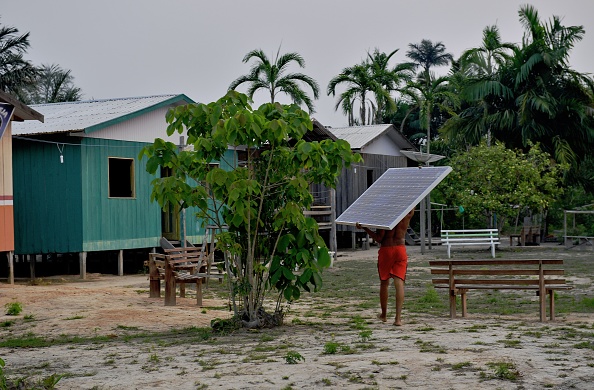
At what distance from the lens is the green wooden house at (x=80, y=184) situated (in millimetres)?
20594

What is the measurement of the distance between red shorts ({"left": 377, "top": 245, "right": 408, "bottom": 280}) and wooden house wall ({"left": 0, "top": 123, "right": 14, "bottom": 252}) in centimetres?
966

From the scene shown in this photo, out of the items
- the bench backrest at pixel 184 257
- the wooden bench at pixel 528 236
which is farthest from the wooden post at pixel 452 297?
the wooden bench at pixel 528 236

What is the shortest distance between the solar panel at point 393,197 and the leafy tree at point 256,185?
75 cm

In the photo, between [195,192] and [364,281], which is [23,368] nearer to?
[195,192]

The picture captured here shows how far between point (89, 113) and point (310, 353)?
15.5 m

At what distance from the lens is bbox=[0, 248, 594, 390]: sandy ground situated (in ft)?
24.4

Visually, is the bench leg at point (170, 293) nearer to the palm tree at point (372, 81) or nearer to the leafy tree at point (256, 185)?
the leafy tree at point (256, 185)

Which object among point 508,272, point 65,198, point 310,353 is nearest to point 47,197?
point 65,198

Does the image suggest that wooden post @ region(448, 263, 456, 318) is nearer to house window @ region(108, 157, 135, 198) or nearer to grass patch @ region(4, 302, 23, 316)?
grass patch @ region(4, 302, 23, 316)

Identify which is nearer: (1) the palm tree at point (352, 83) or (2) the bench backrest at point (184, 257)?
(2) the bench backrest at point (184, 257)

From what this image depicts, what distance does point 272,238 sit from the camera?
11227 mm

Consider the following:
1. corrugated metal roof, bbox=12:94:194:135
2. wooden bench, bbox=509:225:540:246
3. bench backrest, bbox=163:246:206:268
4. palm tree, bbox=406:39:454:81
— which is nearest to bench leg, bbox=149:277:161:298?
bench backrest, bbox=163:246:206:268

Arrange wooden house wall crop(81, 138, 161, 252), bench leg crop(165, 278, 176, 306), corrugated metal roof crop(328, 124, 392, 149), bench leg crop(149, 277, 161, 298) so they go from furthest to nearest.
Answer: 1. corrugated metal roof crop(328, 124, 392, 149)
2. wooden house wall crop(81, 138, 161, 252)
3. bench leg crop(149, 277, 161, 298)
4. bench leg crop(165, 278, 176, 306)

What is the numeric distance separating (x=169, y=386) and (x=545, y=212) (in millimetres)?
30402
